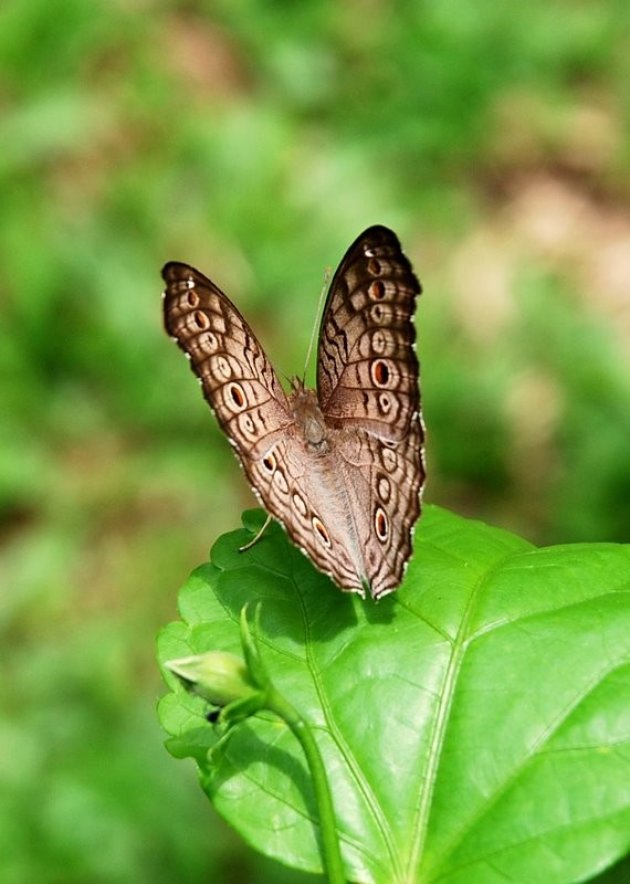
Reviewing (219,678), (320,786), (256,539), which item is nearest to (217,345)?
(256,539)

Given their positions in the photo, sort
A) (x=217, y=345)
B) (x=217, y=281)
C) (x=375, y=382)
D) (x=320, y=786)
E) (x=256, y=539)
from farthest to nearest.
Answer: (x=217, y=281) < (x=375, y=382) < (x=217, y=345) < (x=256, y=539) < (x=320, y=786)

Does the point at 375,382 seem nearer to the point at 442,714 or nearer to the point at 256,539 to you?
the point at 256,539

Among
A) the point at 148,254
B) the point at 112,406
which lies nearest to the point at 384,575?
the point at 112,406

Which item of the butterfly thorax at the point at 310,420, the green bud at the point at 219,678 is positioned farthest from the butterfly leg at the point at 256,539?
the green bud at the point at 219,678

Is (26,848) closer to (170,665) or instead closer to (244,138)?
(170,665)

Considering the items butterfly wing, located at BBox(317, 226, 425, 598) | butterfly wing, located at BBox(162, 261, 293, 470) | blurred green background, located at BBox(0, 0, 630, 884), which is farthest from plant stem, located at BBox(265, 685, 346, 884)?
blurred green background, located at BBox(0, 0, 630, 884)

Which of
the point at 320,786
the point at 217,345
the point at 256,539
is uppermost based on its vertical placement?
the point at 217,345

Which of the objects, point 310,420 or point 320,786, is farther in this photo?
point 310,420

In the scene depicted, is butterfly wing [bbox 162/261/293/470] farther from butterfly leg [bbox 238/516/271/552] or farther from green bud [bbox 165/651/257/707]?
green bud [bbox 165/651/257/707]
